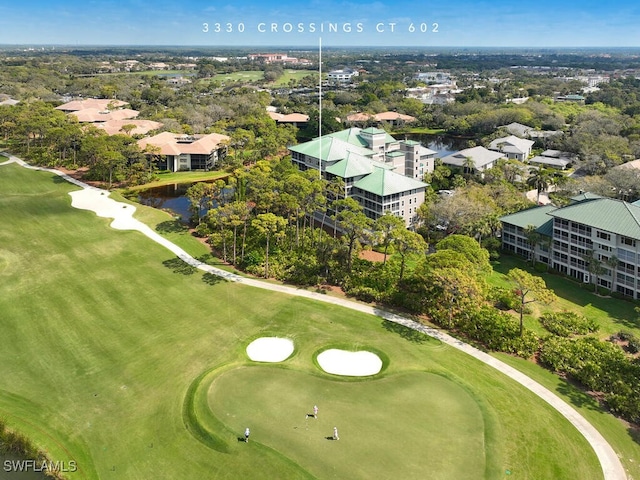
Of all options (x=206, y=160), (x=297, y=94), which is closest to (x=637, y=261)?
(x=206, y=160)

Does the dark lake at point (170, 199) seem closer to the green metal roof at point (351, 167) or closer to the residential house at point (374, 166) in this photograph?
the residential house at point (374, 166)

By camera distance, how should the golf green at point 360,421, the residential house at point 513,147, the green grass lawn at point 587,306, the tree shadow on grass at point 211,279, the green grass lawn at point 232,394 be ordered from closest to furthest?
the golf green at point 360,421
the green grass lawn at point 232,394
the green grass lawn at point 587,306
the tree shadow on grass at point 211,279
the residential house at point 513,147

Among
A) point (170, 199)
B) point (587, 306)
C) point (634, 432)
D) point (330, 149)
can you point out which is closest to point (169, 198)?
point (170, 199)

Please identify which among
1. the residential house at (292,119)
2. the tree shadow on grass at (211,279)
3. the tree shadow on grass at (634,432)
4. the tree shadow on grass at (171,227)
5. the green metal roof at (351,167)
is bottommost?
the tree shadow on grass at (634,432)

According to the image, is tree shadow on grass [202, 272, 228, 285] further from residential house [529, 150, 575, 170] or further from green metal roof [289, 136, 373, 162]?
residential house [529, 150, 575, 170]

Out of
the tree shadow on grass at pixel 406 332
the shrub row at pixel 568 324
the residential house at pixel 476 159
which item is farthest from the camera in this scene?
the residential house at pixel 476 159

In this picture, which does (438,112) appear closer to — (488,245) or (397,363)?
(488,245)

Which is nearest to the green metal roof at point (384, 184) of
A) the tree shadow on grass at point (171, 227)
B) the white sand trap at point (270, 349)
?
the tree shadow on grass at point (171, 227)
